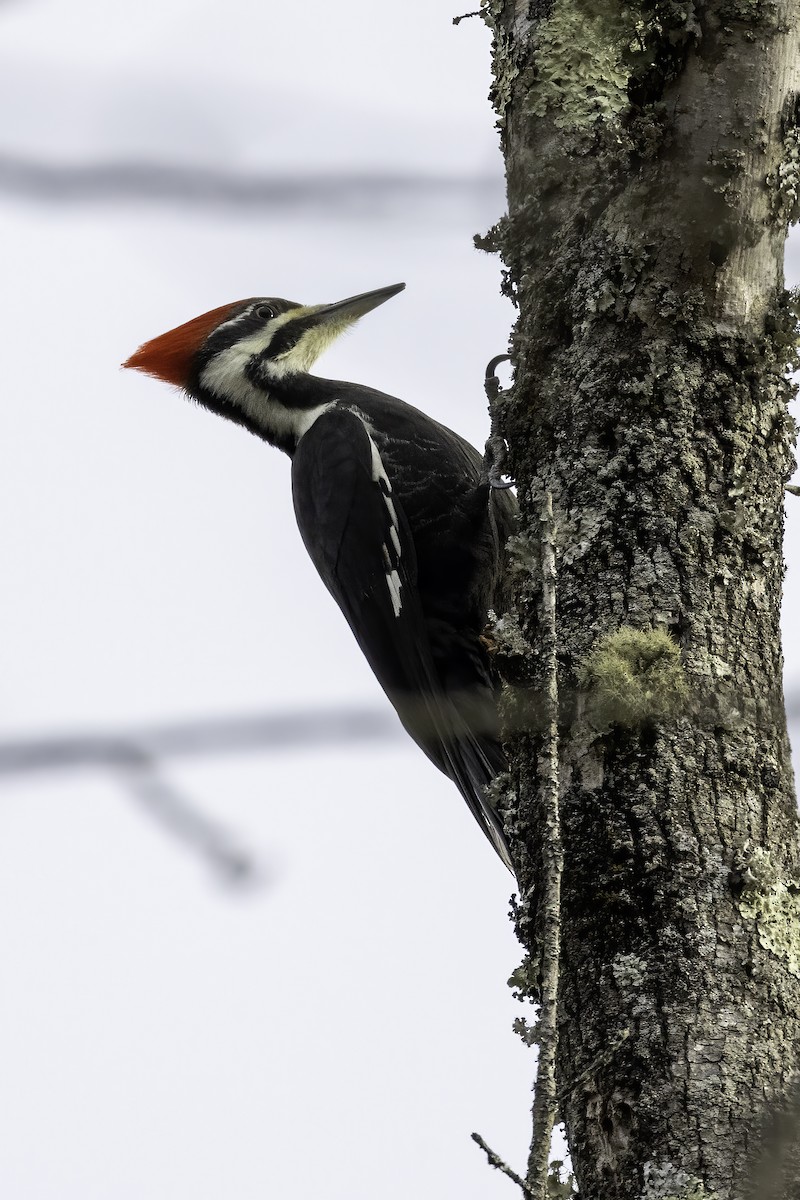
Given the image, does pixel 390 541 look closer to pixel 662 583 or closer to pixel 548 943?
pixel 662 583

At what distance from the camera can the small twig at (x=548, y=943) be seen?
4.21 feet

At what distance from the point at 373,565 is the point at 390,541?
0.09 m

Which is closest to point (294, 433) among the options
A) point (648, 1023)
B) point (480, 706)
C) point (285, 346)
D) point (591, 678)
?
point (285, 346)

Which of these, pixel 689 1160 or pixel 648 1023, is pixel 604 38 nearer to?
pixel 648 1023

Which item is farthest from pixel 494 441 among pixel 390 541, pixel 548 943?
pixel 548 943

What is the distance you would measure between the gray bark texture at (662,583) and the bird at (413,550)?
1.25 metres

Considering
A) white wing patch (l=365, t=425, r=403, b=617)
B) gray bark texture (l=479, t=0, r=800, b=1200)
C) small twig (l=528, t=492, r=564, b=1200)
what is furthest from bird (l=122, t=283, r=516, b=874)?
small twig (l=528, t=492, r=564, b=1200)

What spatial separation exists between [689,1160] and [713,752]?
0.51 metres

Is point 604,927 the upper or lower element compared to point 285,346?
lower

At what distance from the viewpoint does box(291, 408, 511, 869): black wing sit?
362 centimetres

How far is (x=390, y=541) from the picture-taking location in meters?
3.84

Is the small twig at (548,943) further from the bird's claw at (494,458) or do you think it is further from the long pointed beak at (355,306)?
the long pointed beak at (355,306)

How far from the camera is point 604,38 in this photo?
237 centimetres

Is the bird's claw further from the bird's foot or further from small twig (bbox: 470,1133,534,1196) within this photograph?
small twig (bbox: 470,1133,534,1196)
